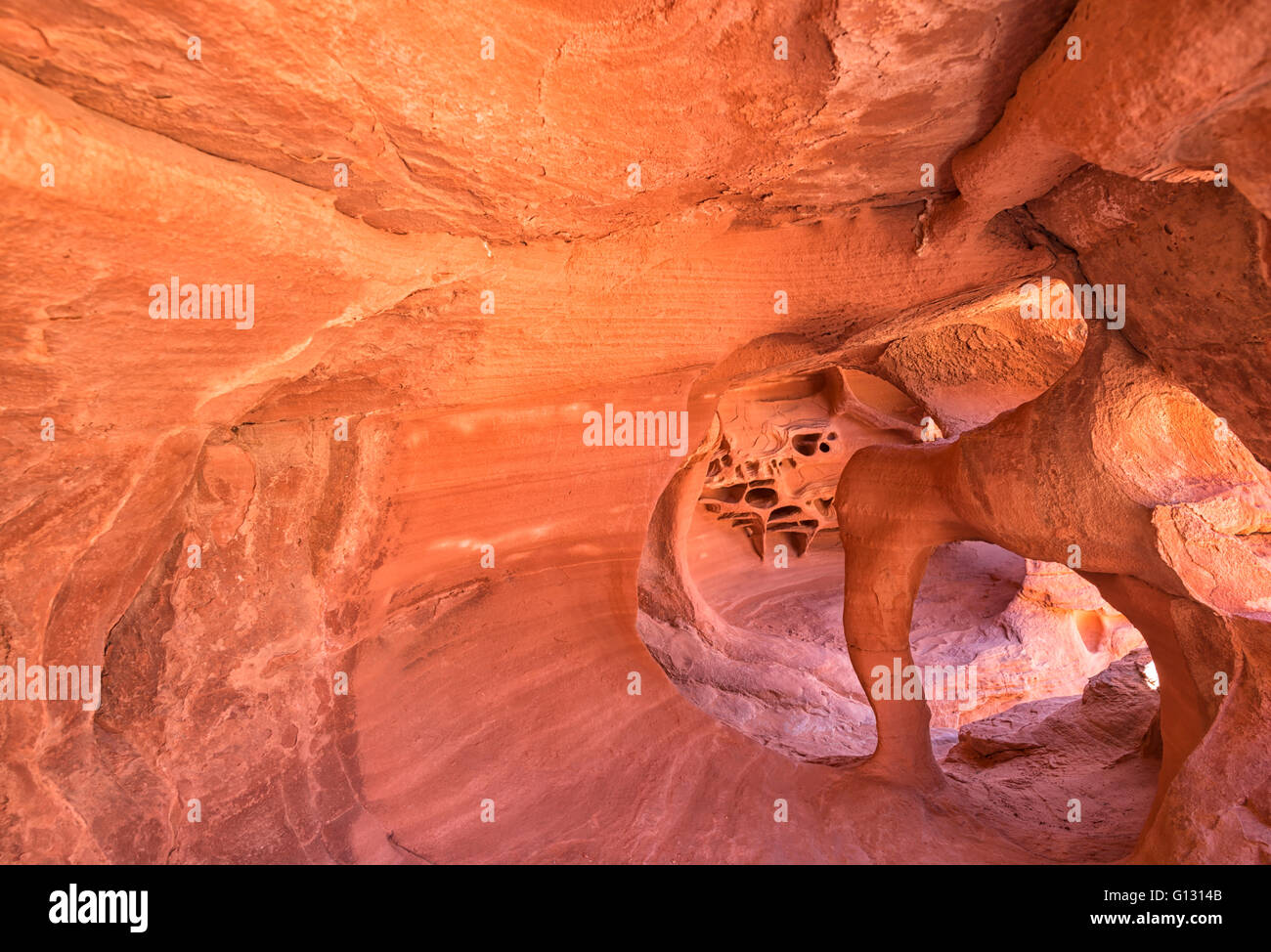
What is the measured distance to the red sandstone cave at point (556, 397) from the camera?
1.66 meters

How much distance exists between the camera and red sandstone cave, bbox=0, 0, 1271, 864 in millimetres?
1664

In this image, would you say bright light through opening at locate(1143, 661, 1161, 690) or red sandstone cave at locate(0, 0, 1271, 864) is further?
bright light through opening at locate(1143, 661, 1161, 690)

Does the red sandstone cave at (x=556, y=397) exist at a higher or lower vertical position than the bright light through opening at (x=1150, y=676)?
higher

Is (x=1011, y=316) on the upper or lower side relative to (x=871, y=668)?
upper

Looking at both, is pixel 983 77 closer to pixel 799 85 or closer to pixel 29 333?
pixel 799 85

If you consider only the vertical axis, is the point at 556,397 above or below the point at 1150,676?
above

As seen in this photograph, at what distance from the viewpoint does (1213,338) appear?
2408 mm

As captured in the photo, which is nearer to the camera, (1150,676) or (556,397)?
(556,397)

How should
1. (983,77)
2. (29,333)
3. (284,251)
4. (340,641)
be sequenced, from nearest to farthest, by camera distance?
(29,333) → (284,251) → (983,77) → (340,641)

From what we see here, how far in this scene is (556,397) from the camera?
3.66m

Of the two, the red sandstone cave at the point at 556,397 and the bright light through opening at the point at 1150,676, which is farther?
the bright light through opening at the point at 1150,676

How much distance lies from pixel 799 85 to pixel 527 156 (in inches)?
31.9

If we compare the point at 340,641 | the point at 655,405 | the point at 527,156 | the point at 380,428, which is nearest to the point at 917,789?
the point at 655,405

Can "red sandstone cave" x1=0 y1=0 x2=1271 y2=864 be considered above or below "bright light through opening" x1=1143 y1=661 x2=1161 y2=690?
above
